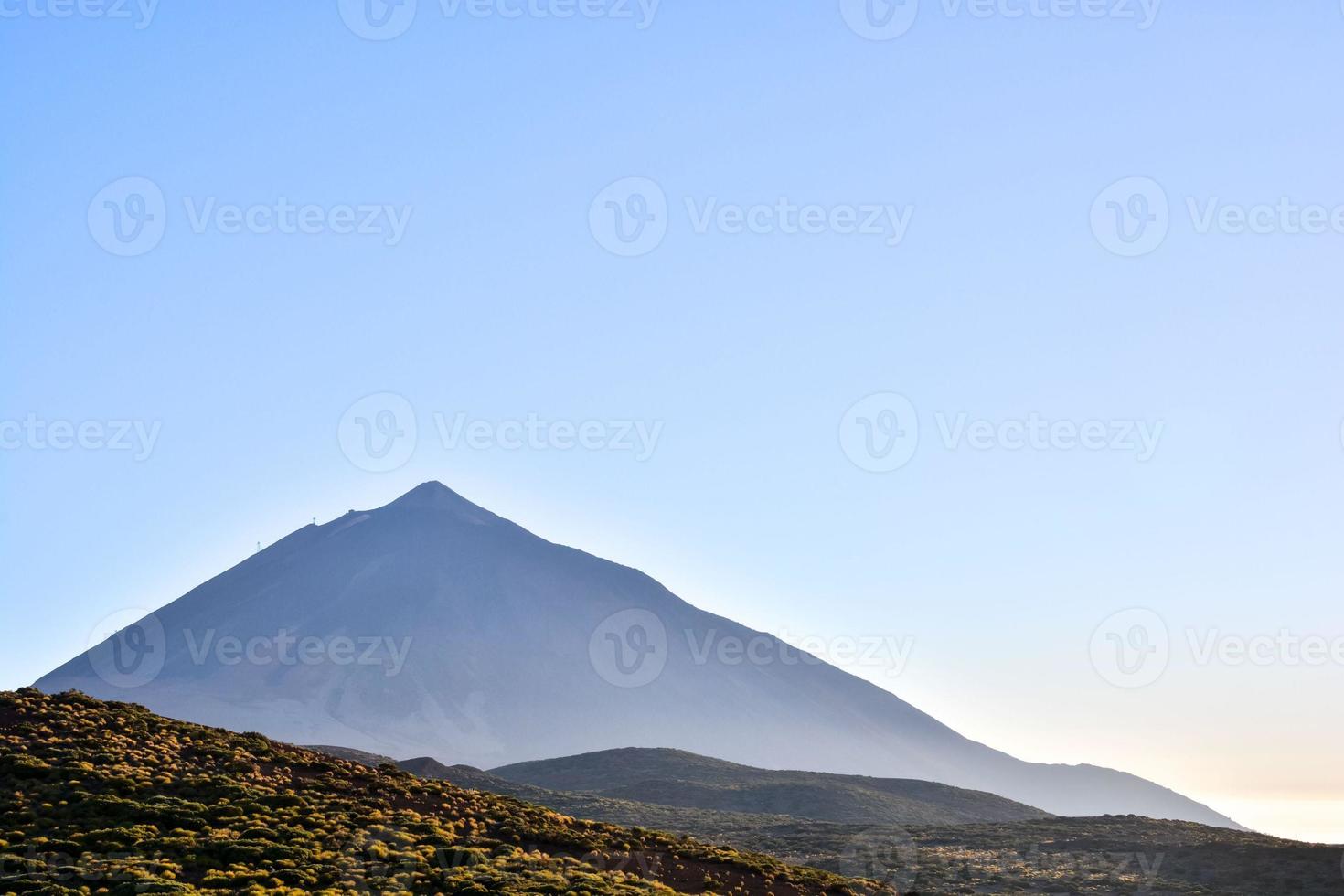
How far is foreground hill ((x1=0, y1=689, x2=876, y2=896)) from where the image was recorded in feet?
129

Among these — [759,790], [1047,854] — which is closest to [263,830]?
[1047,854]

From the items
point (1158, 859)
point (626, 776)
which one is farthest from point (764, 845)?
point (626, 776)

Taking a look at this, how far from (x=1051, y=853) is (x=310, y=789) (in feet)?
159

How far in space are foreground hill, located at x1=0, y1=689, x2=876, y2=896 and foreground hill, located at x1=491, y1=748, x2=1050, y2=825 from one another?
2818 inches

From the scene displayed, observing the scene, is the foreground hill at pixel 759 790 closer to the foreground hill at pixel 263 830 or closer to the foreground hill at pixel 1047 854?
the foreground hill at pixel 1047 854

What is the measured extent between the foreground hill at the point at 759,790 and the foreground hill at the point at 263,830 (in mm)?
71588

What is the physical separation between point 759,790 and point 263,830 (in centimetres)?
9782

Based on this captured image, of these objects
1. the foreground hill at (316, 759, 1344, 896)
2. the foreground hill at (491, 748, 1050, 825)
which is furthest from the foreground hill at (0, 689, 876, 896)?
the foreground hill at (491, 748, 1050, 825)

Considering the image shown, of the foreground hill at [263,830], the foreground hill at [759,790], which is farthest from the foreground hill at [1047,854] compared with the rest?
the foreground hill at [759,790]

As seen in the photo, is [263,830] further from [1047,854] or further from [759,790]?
[759,790]

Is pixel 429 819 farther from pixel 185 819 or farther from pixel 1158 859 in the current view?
pixel 1158 859

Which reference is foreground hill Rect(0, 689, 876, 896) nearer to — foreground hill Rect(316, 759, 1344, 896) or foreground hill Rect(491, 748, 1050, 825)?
foreground hill Rect(316, 759, 1344, 896)

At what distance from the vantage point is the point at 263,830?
43281mm

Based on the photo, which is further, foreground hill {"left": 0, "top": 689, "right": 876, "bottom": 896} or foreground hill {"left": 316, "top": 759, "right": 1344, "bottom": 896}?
foreground hill {"left": 316, "top": 759, "right": 1344, "bottom": 896}
